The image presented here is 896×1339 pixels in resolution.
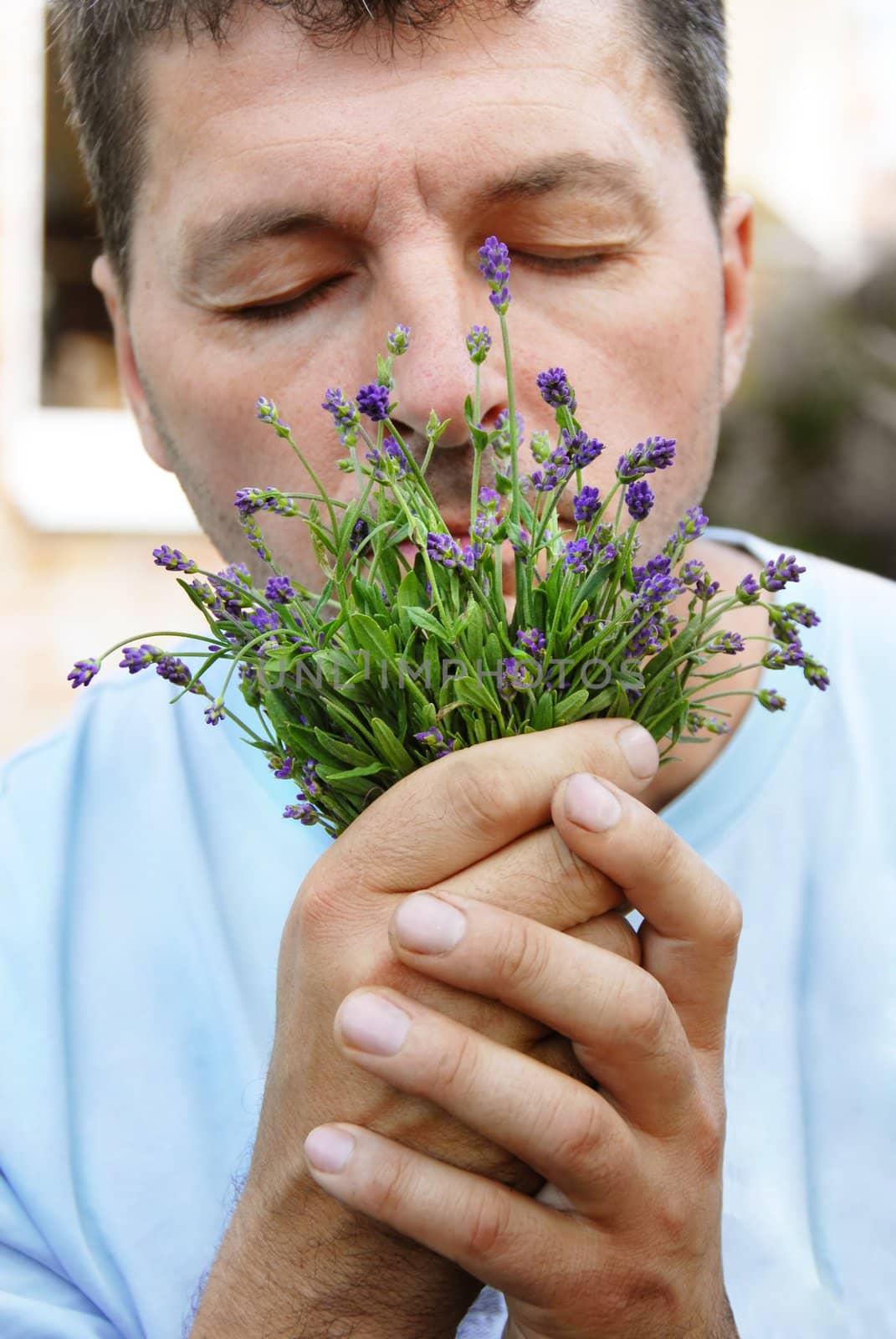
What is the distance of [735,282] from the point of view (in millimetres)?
2297

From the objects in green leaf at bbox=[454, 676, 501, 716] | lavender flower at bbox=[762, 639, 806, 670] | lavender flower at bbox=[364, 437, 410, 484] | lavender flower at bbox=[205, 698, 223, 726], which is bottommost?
lavender flower at bbox=[205, 698, 223, 726]

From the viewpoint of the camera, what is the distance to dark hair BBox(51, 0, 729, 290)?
5.70 feet

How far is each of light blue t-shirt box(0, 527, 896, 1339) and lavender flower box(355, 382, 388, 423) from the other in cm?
101

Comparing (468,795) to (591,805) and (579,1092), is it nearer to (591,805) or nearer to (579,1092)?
(591,805)

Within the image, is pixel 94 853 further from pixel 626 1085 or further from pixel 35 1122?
pixel 626 1085

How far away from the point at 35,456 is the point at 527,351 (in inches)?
257

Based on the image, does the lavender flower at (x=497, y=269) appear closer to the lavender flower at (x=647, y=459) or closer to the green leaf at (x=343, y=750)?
the lavender flower at (x=647, y=459)

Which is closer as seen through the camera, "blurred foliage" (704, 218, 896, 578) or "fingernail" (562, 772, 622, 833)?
"fingernail" (562, 772, 622, 833)

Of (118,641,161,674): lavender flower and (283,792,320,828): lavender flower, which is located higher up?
(118,641,161,674): lavender flower

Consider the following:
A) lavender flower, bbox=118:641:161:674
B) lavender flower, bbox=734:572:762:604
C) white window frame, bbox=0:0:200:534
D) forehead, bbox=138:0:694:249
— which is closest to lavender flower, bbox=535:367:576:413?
lavender flower, bbox=734:572:762:604

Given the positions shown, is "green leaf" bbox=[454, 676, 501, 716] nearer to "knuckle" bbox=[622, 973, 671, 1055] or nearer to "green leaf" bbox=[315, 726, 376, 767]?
"green leaf" bbox=[315, 726, 376, 767]

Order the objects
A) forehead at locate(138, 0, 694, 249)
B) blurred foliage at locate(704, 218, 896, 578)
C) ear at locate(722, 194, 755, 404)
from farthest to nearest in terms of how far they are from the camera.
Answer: blurred foliage at locate(704, 218, 896, 578)
ear at locate(722, 194, 755, 404)
forehead at locate(138, 0, 694, 249)

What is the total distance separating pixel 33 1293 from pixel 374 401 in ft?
4.54

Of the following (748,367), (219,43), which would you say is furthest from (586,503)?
(748,367)
